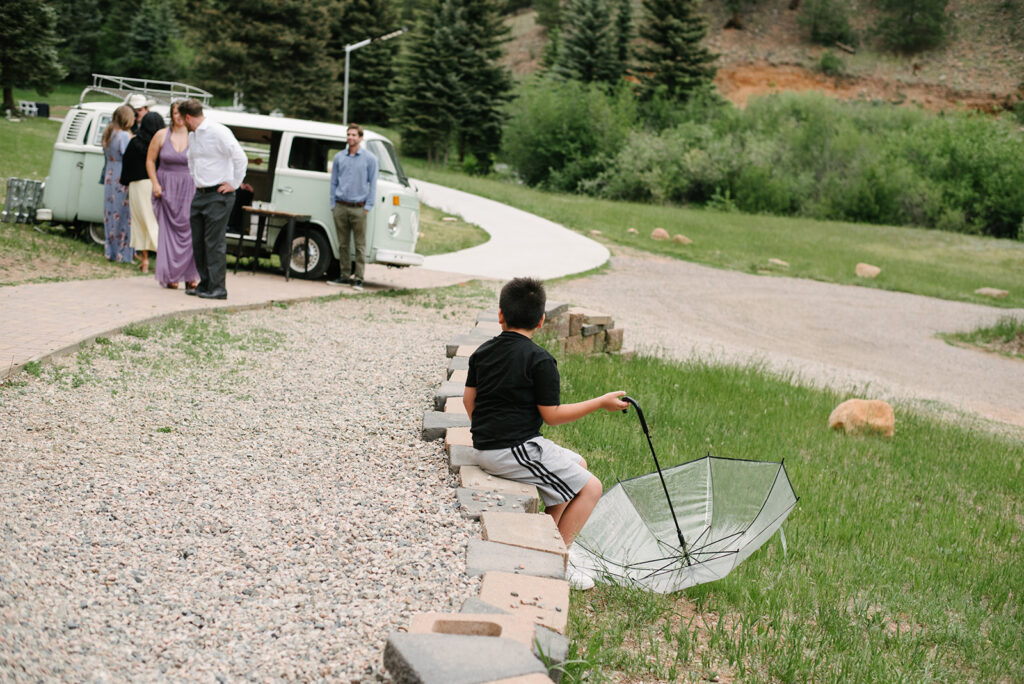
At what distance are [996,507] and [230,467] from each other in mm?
5723

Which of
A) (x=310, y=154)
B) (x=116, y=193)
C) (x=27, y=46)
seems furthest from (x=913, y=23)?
(x=116, y=193)

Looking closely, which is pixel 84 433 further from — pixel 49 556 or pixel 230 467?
pixel 49 556

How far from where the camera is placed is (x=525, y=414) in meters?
5.16

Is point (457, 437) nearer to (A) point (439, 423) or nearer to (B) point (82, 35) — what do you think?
(A) point (439, 423)

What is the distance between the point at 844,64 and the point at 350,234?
240 ft

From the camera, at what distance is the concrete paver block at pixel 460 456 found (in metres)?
5.41

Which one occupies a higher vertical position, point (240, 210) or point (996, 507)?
point (240, 210)

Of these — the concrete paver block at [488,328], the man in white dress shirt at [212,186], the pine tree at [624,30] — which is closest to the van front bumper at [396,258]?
the man in white dress shirt at [212,186]

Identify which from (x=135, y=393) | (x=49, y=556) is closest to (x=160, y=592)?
(x=49, y=556)

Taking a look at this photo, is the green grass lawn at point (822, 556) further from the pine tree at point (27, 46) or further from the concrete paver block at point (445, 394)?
the pine tree at point (27, 46)

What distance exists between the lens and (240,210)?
14.4 meters

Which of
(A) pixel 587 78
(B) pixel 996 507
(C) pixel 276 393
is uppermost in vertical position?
(A) pixel 587 78

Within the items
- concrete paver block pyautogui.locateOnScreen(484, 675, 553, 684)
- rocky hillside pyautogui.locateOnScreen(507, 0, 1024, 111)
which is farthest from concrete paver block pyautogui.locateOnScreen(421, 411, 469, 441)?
rocky hillside pyautogui.locateOnScreen(507, 0, 1024, 111)

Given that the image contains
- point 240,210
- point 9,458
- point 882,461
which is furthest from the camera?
point 240,210
